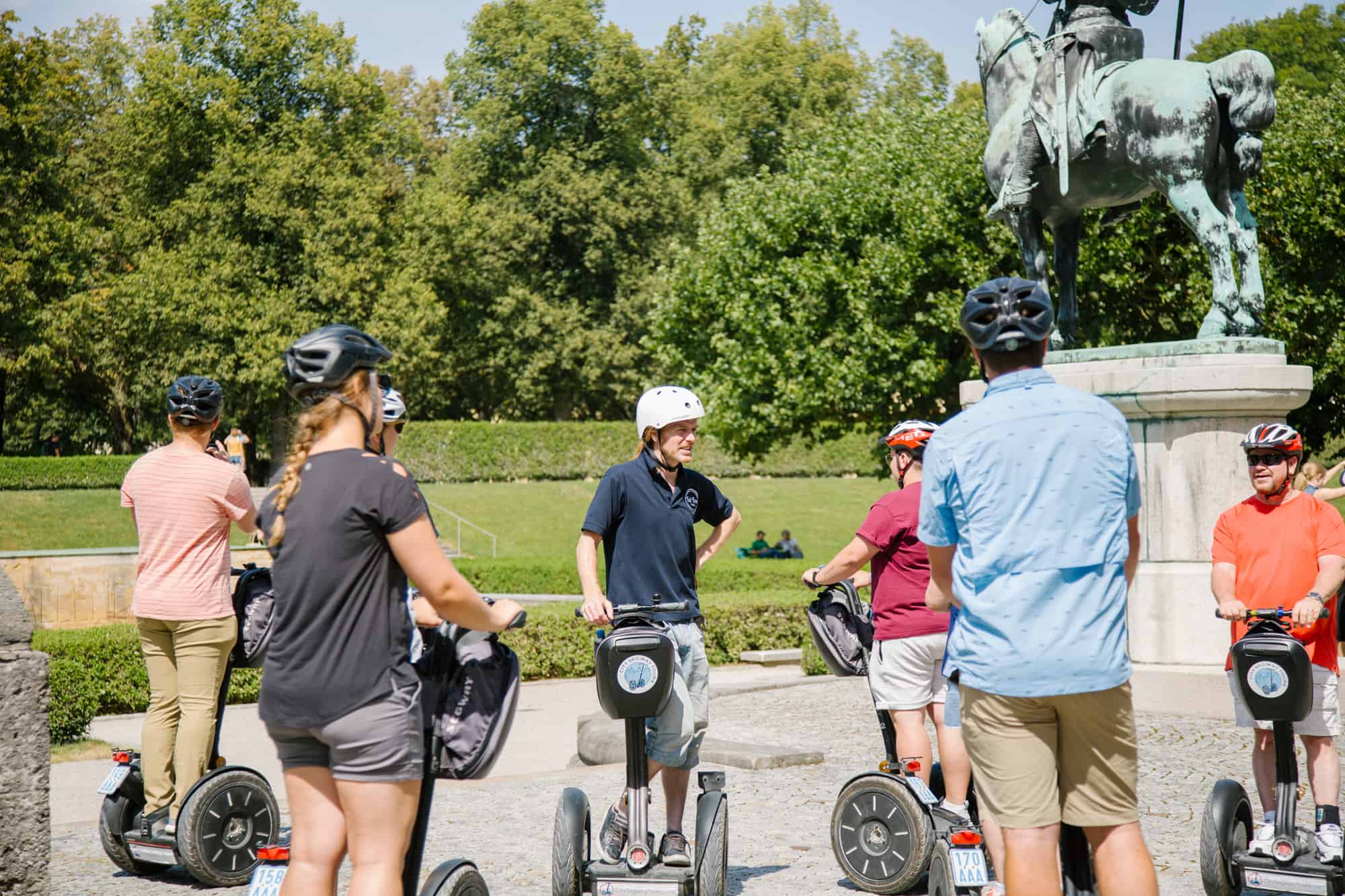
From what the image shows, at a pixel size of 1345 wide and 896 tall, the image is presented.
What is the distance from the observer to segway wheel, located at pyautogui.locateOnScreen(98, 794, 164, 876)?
5961 mm

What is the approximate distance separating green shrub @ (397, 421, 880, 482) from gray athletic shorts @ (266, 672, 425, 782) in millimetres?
40957

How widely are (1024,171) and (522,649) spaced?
766 cm

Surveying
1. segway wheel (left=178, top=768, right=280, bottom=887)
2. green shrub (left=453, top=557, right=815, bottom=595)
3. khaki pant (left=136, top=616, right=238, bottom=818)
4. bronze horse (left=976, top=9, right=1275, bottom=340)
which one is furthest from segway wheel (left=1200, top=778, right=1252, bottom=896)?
green shrub (left=453, top=557, right=815, bottom=595)

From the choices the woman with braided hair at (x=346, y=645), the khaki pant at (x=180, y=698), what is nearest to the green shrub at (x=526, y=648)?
the khaki pant at (x=180, y=698)

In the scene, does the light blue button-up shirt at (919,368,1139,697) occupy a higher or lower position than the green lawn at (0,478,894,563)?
higher

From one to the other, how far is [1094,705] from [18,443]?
53.5 meters

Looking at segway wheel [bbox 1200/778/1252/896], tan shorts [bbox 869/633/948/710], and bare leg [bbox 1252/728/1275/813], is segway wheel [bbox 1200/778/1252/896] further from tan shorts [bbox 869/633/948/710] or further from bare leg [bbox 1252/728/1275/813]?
tan shorts [bbox 869/633/948/710]

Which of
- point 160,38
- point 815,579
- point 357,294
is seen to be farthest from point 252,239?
point 815,579

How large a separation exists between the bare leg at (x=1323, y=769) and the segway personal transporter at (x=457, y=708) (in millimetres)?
3362

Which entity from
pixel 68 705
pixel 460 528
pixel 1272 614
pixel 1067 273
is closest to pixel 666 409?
pixel 1272 614

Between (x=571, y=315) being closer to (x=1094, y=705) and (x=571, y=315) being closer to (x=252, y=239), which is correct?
(x=252, y=239)

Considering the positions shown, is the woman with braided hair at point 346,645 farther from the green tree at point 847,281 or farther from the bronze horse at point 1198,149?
the green tree at point 847,281

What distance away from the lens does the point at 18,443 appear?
166ft

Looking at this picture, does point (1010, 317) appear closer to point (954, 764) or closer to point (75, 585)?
point (954, 764)
